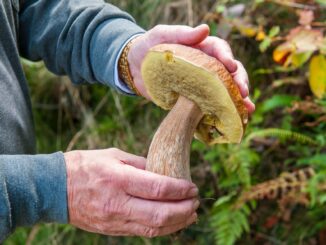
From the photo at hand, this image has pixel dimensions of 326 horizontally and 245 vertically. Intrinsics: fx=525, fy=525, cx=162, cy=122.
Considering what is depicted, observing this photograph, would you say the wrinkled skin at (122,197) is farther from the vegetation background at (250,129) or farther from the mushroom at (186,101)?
the vegetation background at (250,129)

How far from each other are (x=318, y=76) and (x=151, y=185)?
83 cm

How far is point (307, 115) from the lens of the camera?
6.85ft

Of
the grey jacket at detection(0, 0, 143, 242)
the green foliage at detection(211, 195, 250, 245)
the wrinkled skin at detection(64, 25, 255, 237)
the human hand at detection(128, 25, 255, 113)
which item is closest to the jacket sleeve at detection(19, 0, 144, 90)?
the grey jacket at detection(0, 0, 143, 242)

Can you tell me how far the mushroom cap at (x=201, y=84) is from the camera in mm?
A: 921

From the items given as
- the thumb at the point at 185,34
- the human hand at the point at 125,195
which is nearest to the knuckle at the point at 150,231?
the human hand at the point at 125,195

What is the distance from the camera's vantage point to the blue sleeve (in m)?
0.88

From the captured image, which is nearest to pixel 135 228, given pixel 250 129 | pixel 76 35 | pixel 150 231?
pixel 150 231

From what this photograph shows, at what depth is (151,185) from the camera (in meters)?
0.91

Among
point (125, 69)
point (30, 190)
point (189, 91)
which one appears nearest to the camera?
point (30, 190)

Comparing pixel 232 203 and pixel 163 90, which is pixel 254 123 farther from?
pixel 163 90

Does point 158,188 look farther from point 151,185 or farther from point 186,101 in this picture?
point 186,101

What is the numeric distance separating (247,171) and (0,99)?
0.99 meters

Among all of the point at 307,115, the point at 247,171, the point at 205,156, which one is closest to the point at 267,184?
the point at 247,171

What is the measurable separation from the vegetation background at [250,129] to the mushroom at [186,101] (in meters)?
0.59
